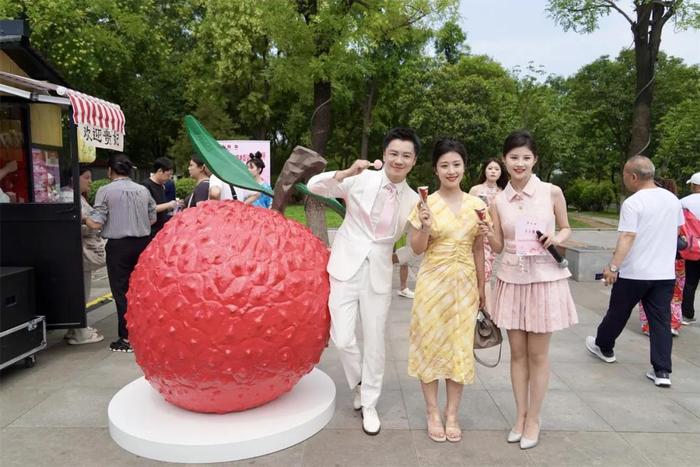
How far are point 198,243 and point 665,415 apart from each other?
10.3 feet

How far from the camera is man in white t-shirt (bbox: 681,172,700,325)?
16.9ft

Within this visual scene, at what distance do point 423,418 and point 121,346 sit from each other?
9.39 feet

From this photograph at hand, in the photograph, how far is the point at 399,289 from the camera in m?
7.31

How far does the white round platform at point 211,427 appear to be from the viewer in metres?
2.77

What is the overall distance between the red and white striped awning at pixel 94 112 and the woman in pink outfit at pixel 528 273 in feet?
11.5

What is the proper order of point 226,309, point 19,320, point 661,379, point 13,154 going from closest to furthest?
point 226,309 < point 661,379 < point 19,320 < point 13,154

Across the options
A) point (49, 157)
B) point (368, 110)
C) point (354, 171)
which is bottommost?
point (354, 171)

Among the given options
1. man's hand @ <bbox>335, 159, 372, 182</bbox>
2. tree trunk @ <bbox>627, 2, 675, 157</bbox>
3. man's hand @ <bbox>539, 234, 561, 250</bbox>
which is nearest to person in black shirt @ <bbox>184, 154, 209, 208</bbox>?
man's hand @ <bbox>335, 159, 372, 182</bbox>

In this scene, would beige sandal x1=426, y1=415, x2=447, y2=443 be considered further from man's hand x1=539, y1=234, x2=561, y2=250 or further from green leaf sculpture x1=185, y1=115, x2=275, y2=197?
green leaf sculpture x1=185, y1=115, x2=275, y2=197

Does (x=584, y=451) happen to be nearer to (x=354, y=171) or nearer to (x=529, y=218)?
(x=529, y=218)

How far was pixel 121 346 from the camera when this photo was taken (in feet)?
15.4

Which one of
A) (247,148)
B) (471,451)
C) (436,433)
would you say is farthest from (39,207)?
(247,148)

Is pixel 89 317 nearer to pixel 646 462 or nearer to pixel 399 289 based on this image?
pixel 399 289

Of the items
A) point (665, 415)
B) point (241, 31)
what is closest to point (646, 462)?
point (665, 415)
